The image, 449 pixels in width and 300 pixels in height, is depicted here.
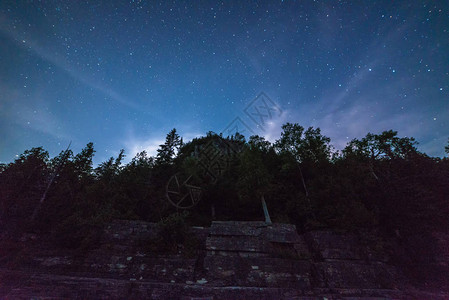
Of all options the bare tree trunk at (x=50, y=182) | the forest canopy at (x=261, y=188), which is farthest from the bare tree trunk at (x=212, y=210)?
the bare tree trunk at (x=50, y=182)

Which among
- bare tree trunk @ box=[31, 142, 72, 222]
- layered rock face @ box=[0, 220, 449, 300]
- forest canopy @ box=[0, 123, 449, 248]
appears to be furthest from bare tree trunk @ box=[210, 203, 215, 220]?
bare tree trunk @ box=[31, 142, 72, 222]

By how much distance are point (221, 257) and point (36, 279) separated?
10497 millimetres

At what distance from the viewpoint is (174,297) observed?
880 centimetres

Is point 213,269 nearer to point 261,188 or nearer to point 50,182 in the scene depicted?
point 261,188

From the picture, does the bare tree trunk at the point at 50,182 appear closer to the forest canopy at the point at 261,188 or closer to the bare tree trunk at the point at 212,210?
the forest canopy at the point at 261,188

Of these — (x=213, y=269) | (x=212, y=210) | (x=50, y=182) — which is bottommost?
(x=213, y=269)

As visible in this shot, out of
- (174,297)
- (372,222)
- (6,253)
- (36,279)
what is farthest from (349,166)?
(6,253)

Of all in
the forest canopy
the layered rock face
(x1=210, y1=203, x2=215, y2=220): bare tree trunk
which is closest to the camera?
the layered rock face

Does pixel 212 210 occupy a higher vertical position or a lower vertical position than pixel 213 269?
higher

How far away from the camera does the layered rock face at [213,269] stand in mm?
8969

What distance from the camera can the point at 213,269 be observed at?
10828 mm

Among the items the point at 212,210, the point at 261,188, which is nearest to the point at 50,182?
the point at 212,210

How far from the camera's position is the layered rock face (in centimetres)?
897

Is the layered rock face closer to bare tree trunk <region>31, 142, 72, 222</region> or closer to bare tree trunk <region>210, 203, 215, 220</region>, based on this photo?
bare tree trunk <region>31, 142, 72, 222</region>
